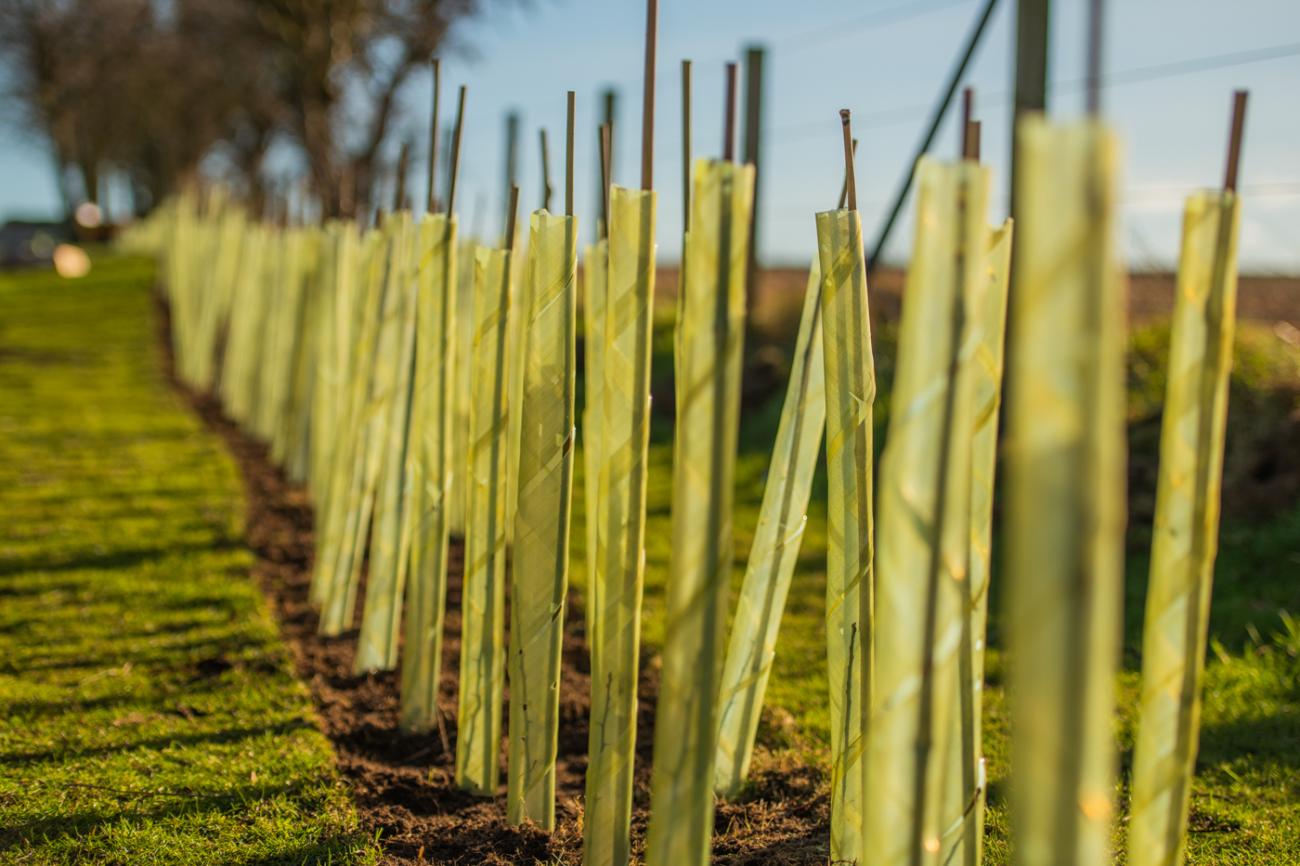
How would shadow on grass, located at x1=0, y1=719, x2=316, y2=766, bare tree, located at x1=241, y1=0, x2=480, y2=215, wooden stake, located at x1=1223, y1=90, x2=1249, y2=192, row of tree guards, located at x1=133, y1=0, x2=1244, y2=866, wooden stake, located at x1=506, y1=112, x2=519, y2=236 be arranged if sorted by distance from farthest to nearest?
1. bare tree, located at x1=241, y1=0, x2=480, y2=215
2. wooden stake, located at x1=506, y1=112, x2=519, y2=236
3. shadow on grass, located at x1=0, y1=719, x2=316, y2=766
4. wooden stake, located at x1=1223, y1=90, x2=1249, y2=192
5. row of tree guards, located at x1=133, y1=0, x2=1244, y2=866

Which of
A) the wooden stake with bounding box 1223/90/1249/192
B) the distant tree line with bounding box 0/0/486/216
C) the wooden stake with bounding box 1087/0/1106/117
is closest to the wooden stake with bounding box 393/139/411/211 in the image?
the wooden stake with bounding box 1223/90/1249/192

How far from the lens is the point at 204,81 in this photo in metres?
26.4

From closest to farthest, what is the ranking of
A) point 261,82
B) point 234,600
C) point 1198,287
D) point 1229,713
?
1. point 1198,287
2. point 1229,713
3. point 234,600
4. point 261,82

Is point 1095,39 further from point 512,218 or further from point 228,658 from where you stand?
point 228,658

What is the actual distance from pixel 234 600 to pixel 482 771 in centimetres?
200

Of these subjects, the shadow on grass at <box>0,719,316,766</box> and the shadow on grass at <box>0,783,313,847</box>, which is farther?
the shadow on grass at <box>0,719,316,766</box>

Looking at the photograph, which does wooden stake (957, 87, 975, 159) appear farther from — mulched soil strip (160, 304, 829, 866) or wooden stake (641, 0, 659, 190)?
mulched soil strip (160, 304, 829, 866)

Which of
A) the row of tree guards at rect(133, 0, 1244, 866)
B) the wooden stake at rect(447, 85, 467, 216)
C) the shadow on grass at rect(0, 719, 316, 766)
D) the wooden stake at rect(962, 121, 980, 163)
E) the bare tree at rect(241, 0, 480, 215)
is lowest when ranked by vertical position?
the shadow on grass at rect(0, 719, 316, 766)

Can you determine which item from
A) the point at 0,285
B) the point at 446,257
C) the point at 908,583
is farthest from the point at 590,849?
the point at 0,285

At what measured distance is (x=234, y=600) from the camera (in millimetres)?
4395

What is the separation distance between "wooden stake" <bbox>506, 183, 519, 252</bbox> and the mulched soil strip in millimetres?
1381

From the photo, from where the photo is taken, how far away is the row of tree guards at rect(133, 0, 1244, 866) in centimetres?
121

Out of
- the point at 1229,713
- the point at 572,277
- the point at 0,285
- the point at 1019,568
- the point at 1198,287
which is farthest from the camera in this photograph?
the point at 0,285

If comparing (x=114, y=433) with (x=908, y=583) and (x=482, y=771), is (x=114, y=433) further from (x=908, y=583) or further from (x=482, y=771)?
(x=908, y=583)
